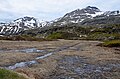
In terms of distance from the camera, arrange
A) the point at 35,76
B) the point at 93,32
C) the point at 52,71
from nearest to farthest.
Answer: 1. the point at 35,76
2. the point at 52,71
3. the point at 93,32

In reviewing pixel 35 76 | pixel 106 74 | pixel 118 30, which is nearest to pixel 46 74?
pixel 35 76

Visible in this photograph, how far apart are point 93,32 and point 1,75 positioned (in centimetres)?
17636

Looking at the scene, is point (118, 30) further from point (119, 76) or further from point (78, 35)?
point (119, 76)

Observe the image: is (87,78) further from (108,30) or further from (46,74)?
(108,30)

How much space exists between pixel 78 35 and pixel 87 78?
16750 cm

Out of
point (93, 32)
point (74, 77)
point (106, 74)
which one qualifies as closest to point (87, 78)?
point (74, 77)

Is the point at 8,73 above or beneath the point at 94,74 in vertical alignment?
above

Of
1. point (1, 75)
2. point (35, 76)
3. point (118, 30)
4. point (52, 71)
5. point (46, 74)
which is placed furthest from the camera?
point (118, 30)

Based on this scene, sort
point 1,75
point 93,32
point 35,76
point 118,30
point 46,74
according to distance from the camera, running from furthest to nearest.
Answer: point 93,32
point 118,30
point 46,74
point 35,76
point 1,75

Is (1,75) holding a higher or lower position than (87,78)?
higher

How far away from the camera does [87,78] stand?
31453mm

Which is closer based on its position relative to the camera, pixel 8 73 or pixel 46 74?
pixel 8 73

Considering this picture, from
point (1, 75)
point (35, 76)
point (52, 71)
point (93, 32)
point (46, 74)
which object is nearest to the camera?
point (1, 75)

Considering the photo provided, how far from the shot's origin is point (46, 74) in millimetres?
33500
